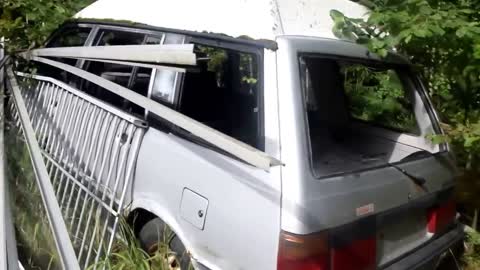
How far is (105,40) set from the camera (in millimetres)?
3117

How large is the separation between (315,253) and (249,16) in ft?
3.63

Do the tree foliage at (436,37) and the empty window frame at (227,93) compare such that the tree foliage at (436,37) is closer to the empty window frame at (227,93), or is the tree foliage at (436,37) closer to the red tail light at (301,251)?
the empty window frame at (227,93)

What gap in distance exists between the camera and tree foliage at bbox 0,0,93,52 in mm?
4523

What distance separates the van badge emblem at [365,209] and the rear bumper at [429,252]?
14.2 inches

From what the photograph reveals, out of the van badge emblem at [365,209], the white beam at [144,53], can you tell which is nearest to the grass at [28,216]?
the white beam at [144,53]

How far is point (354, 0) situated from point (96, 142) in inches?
73.4

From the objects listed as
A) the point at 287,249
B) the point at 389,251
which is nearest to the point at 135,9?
the point at 287,249

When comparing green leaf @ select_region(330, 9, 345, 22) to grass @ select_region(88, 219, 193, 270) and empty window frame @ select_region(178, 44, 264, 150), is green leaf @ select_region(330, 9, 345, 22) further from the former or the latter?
grass @ select_region(88, 219, 193, 270)

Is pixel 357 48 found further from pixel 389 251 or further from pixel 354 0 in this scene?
pixel 389 251

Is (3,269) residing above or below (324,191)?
below

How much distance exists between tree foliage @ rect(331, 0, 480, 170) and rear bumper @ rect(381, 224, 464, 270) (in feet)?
1.73

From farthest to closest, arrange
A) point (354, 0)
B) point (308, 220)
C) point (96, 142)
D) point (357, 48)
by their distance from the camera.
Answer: point (354, 0)
point (96, 142)
point (357, 48)
point (308, 220)

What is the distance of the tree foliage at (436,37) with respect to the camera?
230 centimetres

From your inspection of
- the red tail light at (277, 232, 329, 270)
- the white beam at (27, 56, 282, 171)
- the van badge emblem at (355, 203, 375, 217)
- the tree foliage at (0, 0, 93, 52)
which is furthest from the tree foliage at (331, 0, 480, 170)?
the tree foliage at (0, 0, 93, 52)
